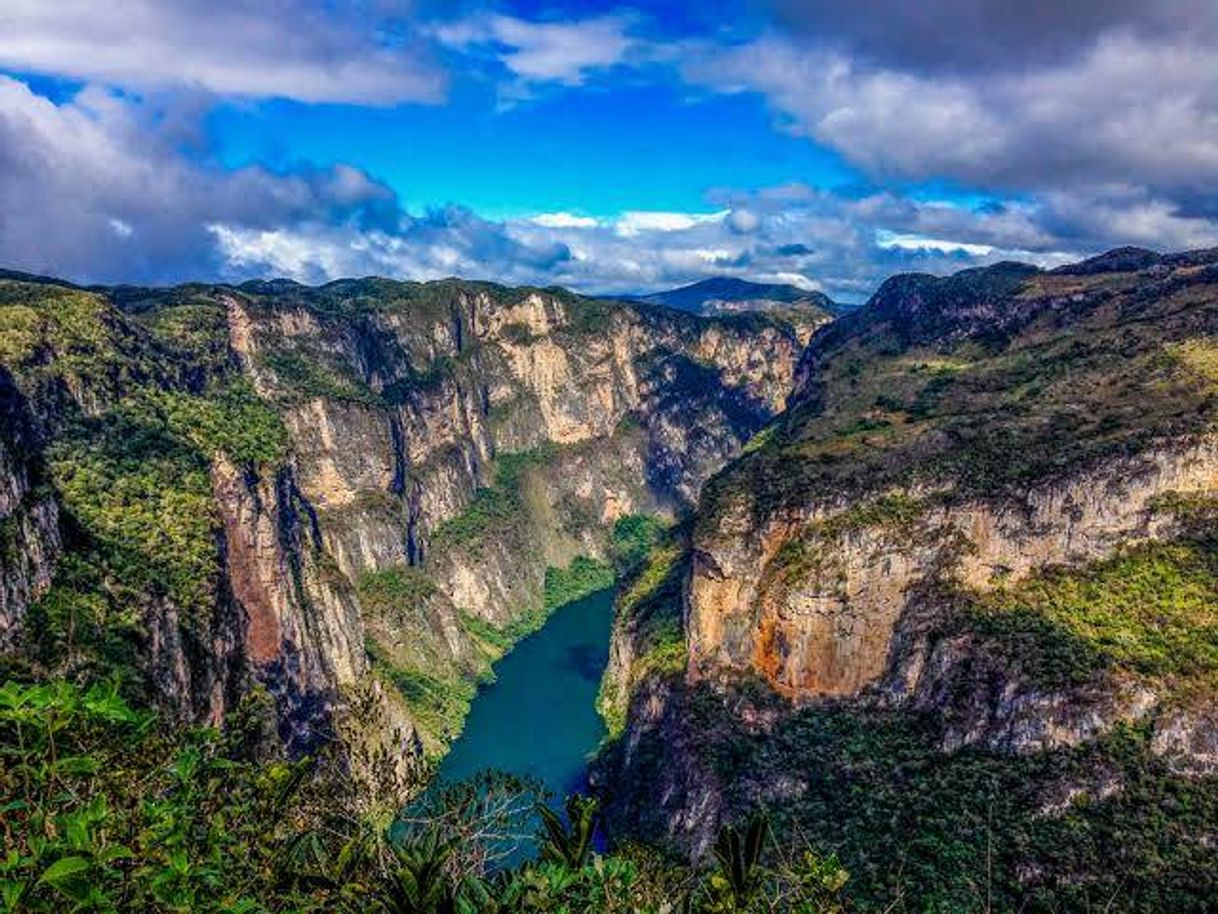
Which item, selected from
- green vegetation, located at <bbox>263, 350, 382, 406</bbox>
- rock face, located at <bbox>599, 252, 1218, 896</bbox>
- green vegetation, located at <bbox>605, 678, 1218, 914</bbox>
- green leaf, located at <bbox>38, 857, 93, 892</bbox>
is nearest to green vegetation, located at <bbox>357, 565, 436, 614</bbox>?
green vegetation, located at <bbox>263, 350, 382, 406</bbox>

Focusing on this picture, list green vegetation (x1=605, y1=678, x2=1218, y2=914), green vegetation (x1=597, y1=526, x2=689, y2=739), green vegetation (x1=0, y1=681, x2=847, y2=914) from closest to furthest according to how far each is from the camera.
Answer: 1. green vegetation (x1=0, y1=681, x2=847, y2=914)
2. green vegetation (x1=605, y1=678, x2=1218, y2=914)
3. green vegetation (x1=597, y1=526, x2=689, y2=739)

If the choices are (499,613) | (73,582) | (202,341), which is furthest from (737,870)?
(499,613)

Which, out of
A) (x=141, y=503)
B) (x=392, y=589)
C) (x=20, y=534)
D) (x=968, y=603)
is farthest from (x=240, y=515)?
(x=968, y=603)

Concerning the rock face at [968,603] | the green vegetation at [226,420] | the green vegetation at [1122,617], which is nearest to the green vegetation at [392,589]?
the green vegetation at [226,420]

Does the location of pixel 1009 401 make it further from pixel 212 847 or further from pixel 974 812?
pixel 212 847

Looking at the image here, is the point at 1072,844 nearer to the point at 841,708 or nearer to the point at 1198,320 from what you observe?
the point at 841,708

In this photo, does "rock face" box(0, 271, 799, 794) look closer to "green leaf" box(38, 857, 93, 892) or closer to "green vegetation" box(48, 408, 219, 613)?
"green vegetation" box(48, 408, 219, 613)

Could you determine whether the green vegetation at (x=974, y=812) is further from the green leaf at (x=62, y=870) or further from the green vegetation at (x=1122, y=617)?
the green leaf at (x=62, y=870)
